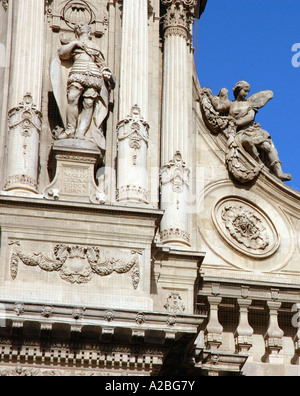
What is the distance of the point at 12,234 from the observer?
22.7 meters

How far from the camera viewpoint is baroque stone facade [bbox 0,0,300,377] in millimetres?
21984

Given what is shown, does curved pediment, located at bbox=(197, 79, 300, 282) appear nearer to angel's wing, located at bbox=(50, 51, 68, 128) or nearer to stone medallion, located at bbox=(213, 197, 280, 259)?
stone medallion, located at bbox=(213, 197, 280, 259)

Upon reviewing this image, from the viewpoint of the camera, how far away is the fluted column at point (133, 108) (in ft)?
78.5

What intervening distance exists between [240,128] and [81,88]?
3.82 meters

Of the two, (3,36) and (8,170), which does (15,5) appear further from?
(8,170)

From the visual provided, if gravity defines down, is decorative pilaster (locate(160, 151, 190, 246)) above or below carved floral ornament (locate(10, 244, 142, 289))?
above

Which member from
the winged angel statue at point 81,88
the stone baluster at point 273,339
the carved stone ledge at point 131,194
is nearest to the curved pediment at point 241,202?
the stone baluster at point 273,339

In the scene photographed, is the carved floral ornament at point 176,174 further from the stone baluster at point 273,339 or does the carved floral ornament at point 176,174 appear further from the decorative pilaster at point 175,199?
the stone baluster at point 273,339

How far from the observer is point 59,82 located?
24.7 meters

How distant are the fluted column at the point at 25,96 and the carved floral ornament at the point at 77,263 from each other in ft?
4.28

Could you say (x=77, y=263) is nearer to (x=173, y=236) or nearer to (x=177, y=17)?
(x=173, y=236)

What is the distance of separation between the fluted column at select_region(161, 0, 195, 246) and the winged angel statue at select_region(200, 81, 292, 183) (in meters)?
0.79

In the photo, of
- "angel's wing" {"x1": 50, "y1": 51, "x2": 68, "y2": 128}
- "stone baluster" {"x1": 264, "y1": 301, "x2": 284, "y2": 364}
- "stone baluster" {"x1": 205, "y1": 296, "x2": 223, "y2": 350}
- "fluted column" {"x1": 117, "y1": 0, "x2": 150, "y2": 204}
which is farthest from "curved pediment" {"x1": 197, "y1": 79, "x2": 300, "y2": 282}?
"angel's wing" {"x1": 50, "y1": 51, "x2": 68, "y2": 128}

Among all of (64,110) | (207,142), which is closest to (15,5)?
(64,110)
